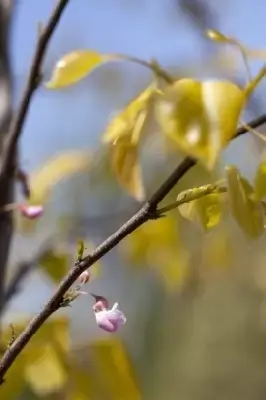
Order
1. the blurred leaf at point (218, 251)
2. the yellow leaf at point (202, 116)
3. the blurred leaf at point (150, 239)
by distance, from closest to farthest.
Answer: the yellow leaf at point (202, 116), the blurred leaf at point (150, 239), the blurred leaf at point (218, 251)

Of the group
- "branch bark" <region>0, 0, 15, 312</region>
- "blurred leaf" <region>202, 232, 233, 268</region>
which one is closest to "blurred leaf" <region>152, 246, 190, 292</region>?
"blurred leaf" <region>202, 232, 233, 268</region>

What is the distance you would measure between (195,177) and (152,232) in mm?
76

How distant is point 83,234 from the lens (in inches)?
39.1

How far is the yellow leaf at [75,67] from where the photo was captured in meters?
0.47

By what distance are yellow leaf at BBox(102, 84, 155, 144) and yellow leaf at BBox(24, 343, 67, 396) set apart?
0.30m

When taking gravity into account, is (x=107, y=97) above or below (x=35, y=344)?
below

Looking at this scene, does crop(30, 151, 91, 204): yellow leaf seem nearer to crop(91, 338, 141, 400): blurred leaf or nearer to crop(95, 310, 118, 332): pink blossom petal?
crop(91, 338, 141, 400): blurred leaf

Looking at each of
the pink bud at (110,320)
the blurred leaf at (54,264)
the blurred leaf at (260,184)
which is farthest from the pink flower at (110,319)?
the blurred leaf at (54,264)

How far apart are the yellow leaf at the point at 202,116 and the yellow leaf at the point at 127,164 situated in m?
0.08

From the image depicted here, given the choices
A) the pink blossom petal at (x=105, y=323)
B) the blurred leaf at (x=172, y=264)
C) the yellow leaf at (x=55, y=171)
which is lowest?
the blurred leaf at (x=172, y=264)

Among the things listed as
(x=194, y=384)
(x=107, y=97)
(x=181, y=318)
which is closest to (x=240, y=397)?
(x=194, y=384)

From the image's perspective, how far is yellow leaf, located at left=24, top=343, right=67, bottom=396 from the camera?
0.75 meters

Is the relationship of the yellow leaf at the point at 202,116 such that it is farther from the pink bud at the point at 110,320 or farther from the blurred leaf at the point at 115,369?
the blurred leaf at the point at 115,369

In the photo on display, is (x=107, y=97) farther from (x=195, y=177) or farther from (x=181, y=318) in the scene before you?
(x=181, y=318)
